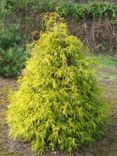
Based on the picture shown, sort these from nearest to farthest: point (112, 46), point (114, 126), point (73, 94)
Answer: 1. point (73, 94)
2. point (114, 126)
3. point (112, 46)

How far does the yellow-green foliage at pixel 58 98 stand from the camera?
5.27 meters

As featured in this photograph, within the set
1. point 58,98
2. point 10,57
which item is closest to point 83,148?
point 58,98

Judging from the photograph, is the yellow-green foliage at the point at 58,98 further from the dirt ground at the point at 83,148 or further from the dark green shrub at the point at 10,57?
the dark green shrub at the point at 10,57

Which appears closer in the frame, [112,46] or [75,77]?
[75,77]

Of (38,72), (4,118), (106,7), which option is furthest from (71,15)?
(38,72)

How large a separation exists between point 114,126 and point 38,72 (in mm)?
1376

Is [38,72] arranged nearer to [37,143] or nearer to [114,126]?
[37,143]

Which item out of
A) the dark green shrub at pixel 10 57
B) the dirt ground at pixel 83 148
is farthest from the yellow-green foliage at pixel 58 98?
the dark green shrub at pixel 10 57

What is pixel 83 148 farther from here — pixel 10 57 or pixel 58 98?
pixel 10 57

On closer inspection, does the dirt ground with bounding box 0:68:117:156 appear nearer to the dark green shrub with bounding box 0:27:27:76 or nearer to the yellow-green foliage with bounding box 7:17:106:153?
the yellow-green foliage with bounding box 7:17:106:153

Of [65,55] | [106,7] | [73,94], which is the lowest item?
[106,7]

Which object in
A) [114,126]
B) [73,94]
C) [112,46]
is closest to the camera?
[73,94]

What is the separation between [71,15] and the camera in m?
12.9

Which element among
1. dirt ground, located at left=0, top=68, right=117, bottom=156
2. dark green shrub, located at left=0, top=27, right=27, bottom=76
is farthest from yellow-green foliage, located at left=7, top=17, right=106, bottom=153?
dark green shrub, located at left=0, top=27, right=27, bottom=76
